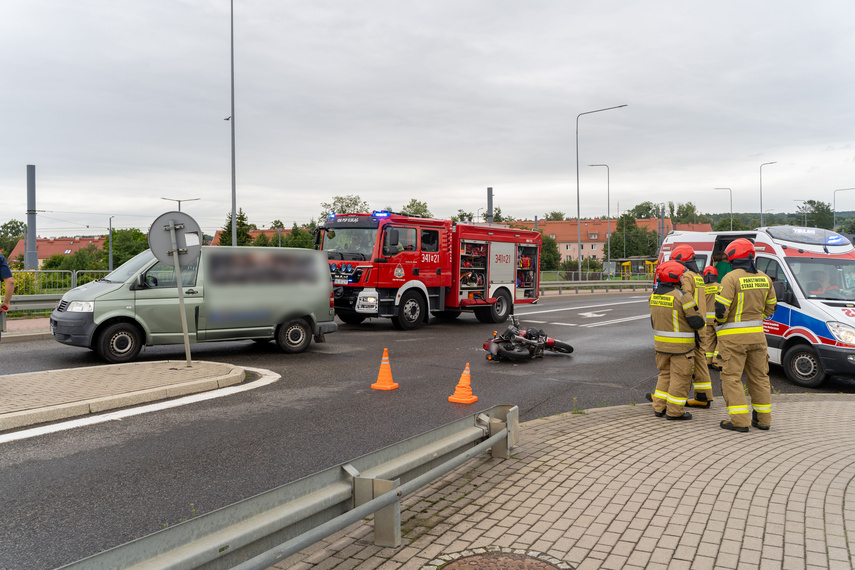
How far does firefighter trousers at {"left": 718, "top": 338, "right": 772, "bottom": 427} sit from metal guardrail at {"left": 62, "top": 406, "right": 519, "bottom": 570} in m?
2.99

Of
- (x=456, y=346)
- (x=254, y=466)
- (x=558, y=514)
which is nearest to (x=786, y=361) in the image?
(x=456, y=346)

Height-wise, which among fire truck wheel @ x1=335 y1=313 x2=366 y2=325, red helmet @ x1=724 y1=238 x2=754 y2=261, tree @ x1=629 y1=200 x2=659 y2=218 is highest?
tree @ x1=629 y1=200 x2=659 y2=218

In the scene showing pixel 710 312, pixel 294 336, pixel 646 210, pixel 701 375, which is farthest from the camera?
pixel 646 210

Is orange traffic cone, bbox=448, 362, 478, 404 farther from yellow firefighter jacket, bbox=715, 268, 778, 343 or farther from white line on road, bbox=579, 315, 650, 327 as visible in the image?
white line on road, bbox=579, 315, 650, 327

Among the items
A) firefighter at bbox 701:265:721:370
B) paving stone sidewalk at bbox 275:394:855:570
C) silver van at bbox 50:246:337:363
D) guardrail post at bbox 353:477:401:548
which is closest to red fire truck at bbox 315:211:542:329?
silver van at bbox 50:246:337:363

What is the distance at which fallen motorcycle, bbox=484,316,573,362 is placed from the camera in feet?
37.1

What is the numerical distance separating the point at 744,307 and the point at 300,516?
5.07 metres

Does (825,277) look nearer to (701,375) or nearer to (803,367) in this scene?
(803,367)

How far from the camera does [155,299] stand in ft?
33.7

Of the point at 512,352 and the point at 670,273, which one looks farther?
the point at 512,352

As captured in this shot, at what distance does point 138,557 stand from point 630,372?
9.11 meters

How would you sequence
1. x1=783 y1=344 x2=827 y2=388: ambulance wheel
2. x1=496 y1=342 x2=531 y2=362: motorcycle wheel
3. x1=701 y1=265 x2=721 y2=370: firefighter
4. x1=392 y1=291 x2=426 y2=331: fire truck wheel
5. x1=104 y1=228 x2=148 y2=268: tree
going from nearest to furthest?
x1=701 y1=265 x2=721 y2=370: firefighter
x1=783 y1=344 x2=827 y2=388: ambulance wheel
x1=496 y1=342 x2=531 y2=362: motorcycle wheel
x1=392 y1=291 x2=426 y2=331: fire truck wheel
x1=104 y1=228 x2=148 y2=268: tree

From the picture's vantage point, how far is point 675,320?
6.84m

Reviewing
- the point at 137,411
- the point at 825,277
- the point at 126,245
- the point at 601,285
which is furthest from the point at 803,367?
the point at 126,245
